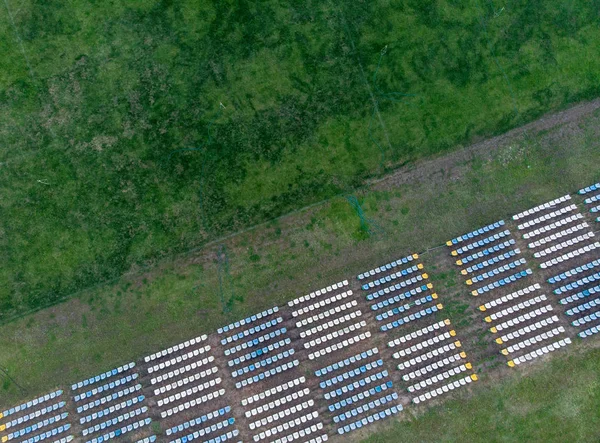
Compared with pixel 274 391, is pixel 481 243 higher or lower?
higher

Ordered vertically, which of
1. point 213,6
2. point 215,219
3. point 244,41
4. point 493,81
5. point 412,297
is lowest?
point 412,297

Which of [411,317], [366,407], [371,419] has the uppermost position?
[411,317]

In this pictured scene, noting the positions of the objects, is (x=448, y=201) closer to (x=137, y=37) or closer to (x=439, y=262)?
(x=439, y=262)

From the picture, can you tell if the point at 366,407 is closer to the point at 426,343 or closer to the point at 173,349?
the point at 426,343

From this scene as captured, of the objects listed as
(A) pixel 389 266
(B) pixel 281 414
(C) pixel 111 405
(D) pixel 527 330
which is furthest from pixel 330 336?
(C) pixel 111 405

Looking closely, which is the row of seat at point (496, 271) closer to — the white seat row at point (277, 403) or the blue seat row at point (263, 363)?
the blue seat row at point (263, 363)

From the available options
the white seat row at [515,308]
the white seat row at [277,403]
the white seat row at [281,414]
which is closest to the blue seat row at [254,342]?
the white seat row at [277,403]

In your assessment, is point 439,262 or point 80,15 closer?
point 439,262

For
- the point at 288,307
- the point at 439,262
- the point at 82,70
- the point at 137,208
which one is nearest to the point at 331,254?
the point at 288,307
